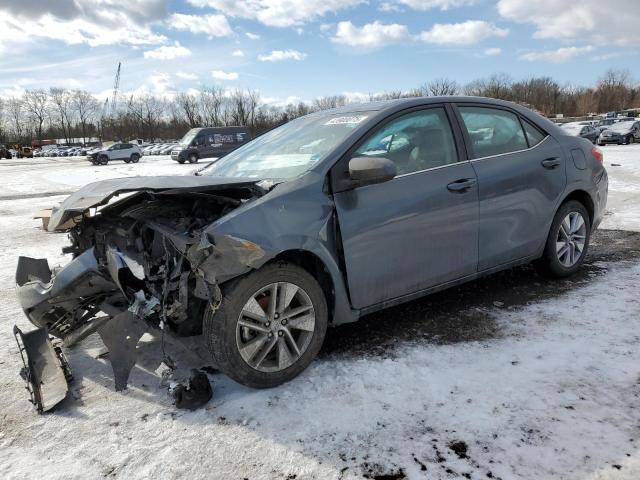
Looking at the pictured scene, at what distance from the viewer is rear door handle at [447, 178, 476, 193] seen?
3.44m

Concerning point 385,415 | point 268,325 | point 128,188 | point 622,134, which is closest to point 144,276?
point 128,188

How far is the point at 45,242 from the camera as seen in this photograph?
7258 millimetres

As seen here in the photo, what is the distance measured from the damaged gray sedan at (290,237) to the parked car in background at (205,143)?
95.2 ft

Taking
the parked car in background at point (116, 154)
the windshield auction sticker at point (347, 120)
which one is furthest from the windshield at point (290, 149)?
the parked car in background at point (116, 154)

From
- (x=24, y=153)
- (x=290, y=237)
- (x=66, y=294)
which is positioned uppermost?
(x=24, y=153)

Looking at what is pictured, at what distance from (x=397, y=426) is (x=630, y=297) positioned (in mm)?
2738

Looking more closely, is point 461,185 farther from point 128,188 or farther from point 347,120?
point 128,188

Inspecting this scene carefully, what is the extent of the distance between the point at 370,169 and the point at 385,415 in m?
1.40

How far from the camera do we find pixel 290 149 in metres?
3.56

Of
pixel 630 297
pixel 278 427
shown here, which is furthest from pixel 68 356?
pixel 630 297

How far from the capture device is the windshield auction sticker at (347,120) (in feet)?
11.1

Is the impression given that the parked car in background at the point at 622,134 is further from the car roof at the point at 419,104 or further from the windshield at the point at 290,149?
the windshield at the point at 290,149

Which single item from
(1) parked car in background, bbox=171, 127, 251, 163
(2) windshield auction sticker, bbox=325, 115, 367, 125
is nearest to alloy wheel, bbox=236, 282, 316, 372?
(2) windshield auction sticker, bbox=325, 115, 367, 125

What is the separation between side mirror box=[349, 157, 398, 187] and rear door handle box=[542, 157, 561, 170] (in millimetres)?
1834
